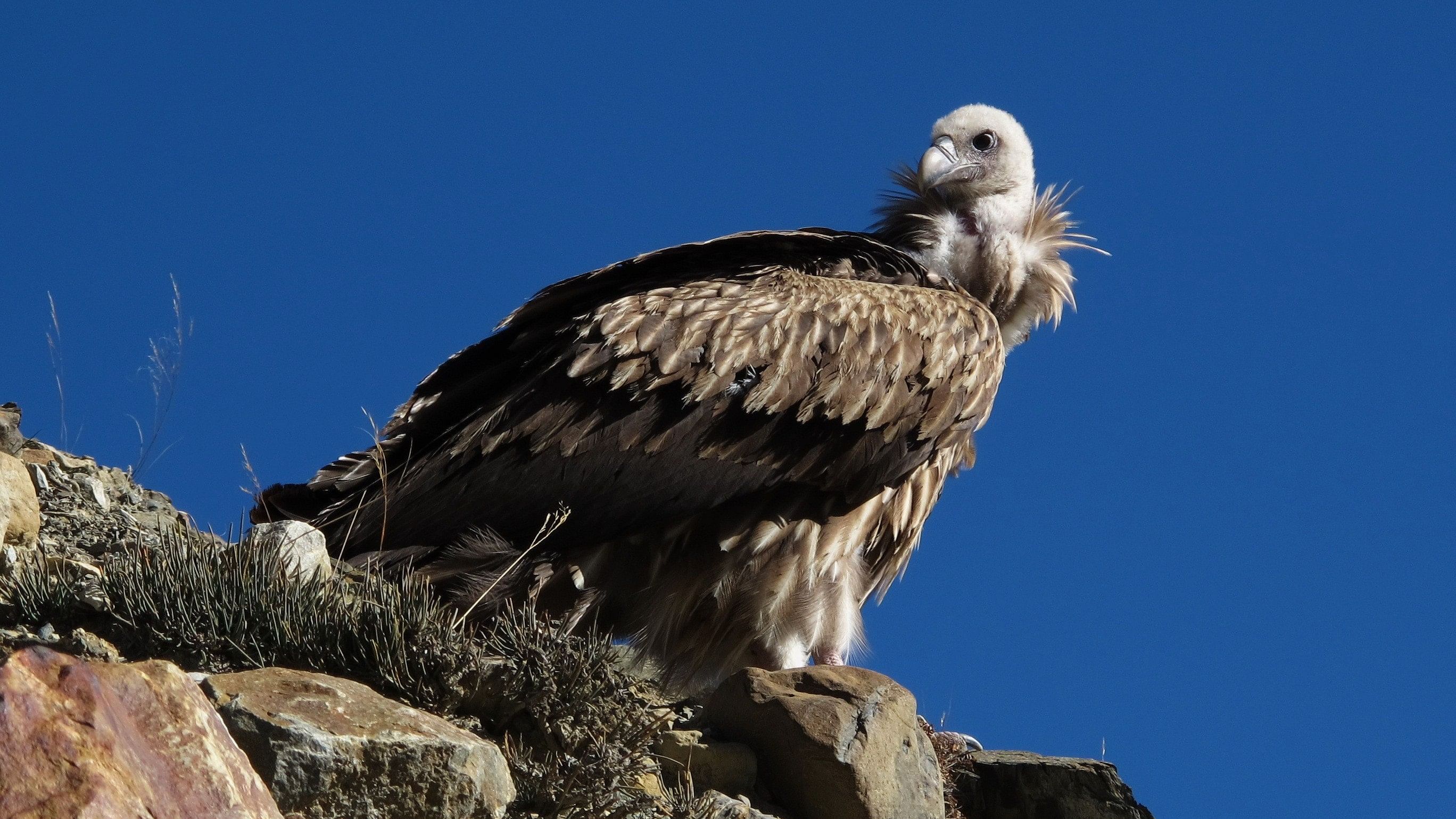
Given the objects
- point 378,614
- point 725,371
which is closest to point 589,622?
point 725,371

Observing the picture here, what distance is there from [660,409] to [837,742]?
179 centimetres

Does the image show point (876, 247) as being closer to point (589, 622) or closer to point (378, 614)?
point (589, 622)

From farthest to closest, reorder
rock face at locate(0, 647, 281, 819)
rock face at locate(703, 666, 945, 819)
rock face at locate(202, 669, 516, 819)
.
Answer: rock face at locate(703, 666, 945, 819) < rock face at locate(202, 669, 516, 819) < rock face at locate(0, 647, 281, 819)

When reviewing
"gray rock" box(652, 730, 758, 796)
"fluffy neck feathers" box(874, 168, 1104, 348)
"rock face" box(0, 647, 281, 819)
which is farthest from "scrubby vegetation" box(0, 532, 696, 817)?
"fluffy neck feathers" box(874, 168, 1104, 348)

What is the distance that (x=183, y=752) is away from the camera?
10.3 feet

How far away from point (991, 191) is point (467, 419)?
3.35m

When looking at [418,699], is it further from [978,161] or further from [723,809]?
[978,161]

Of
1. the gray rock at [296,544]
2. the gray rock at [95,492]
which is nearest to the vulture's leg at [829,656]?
the gray rock at [296,544]

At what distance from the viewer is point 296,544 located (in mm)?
5211

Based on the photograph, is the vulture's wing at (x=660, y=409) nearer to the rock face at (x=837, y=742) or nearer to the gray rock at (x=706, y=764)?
the rock face at (x=837, y=742)

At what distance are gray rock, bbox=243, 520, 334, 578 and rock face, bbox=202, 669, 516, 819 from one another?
102 centimetres

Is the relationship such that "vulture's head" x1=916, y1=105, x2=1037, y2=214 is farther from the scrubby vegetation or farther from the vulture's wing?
the scrubby vegetation

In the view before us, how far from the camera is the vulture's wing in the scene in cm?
618

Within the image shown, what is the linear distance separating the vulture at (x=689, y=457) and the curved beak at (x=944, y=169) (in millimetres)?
1349
